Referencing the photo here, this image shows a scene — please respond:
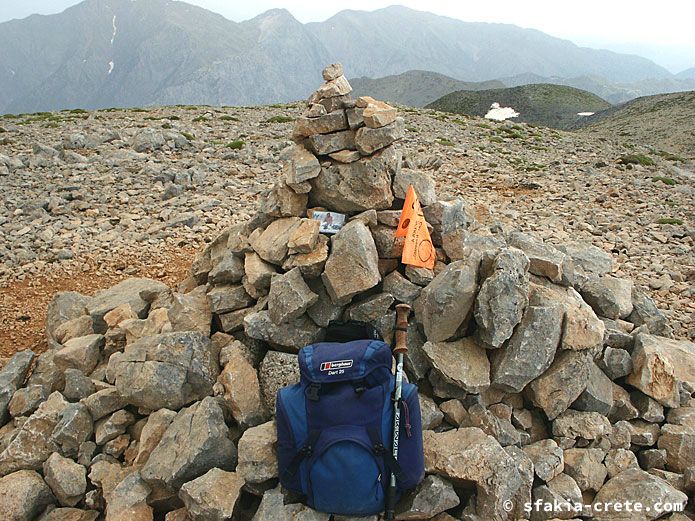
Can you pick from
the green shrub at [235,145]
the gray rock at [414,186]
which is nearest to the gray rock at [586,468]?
the gray rock at [414,186]

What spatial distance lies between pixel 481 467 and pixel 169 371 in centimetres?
417

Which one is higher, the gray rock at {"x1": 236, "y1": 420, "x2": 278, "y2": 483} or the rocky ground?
the gray rock at {"x1": 236, "y1": 420, "x2": 278, "y2": 483}

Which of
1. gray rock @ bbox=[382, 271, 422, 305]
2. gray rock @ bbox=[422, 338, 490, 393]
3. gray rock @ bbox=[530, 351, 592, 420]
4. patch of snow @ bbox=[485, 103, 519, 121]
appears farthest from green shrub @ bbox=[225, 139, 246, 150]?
patch of snow @ bbox=[485, 103, 519, 121]

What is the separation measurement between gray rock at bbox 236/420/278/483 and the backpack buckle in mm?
1000

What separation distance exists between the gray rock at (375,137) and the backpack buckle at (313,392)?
13.8ft

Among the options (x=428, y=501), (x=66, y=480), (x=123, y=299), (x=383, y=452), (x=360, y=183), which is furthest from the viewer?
(x=123, y=299)

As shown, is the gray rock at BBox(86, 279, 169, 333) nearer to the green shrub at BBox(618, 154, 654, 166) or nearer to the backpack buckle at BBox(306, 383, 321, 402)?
the backpack buckle at BBox(306, 383, 321, 402)

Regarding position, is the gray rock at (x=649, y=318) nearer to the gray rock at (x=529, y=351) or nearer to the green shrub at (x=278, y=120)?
the gray rock at (x=529, y=351)

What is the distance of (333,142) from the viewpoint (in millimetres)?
7824

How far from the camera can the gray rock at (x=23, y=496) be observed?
557 centimetres

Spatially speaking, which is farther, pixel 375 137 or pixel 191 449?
pixel 375 137

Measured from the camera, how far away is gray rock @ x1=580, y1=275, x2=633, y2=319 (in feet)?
25.1

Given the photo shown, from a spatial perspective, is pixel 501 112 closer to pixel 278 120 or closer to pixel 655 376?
pixel 278 120

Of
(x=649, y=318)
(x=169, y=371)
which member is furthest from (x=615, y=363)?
(x=169, y=371)
